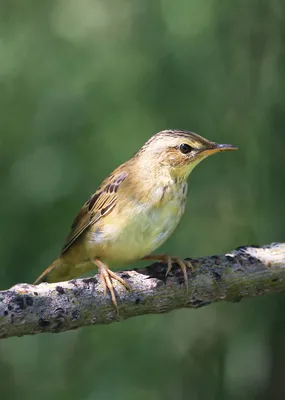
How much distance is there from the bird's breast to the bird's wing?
9cm

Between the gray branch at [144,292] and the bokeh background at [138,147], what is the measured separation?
1129 mm

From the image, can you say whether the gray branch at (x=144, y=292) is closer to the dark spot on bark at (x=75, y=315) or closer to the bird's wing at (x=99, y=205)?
the dark spot on bark at (x=75, y=315)

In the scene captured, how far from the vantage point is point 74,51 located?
520 centimetres

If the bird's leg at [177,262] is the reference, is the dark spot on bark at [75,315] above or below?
below

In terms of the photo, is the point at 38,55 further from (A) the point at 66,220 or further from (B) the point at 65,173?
(A) the point at 66,220

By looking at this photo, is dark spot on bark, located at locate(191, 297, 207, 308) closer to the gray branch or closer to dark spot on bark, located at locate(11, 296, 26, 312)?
the gray branch

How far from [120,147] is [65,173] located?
0.44m

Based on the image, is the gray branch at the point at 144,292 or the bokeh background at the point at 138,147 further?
the bokeh background at the point at 138,147

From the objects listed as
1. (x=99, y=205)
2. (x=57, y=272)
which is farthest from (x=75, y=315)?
(x=57, y=272)

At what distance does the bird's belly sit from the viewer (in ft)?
12.3

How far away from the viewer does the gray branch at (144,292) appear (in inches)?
115

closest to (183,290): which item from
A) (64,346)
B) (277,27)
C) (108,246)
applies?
(108,246)

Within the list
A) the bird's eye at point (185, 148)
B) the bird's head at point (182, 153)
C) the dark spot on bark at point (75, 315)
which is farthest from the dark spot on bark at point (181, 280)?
the bird's eye at point (185, 148)

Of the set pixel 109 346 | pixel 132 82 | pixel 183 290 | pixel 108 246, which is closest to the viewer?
pixel 183 290
